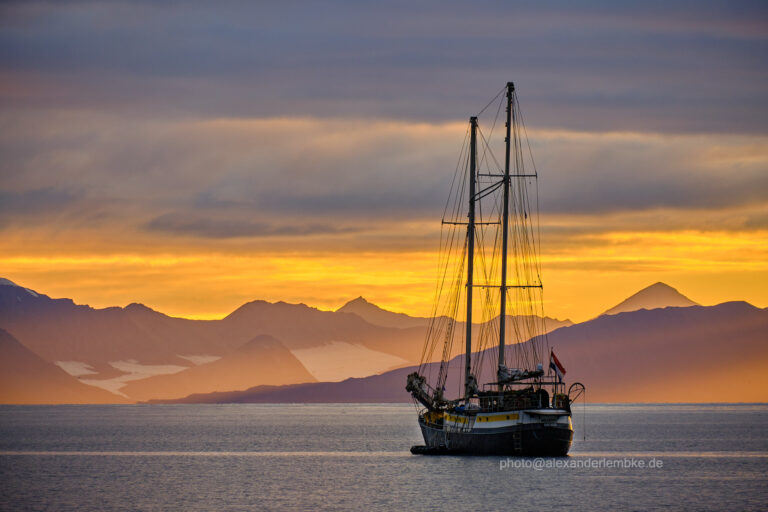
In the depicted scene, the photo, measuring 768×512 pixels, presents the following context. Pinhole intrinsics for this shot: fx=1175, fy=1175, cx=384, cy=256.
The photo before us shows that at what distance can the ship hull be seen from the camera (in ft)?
372

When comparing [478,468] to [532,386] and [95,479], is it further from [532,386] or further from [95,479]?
[95,479]

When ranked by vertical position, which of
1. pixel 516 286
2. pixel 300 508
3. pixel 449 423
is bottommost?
Result: pixel 300 508

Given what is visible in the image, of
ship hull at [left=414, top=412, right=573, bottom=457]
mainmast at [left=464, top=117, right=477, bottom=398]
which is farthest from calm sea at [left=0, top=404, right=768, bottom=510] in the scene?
mainmast at [left=464, top=117, right=477, bottom=398]

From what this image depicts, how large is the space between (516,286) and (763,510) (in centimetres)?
4401

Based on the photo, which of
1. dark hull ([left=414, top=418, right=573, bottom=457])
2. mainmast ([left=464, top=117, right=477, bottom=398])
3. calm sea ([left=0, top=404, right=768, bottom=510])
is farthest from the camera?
mainmast ([left=464, top=117, right=477, bottom=398])

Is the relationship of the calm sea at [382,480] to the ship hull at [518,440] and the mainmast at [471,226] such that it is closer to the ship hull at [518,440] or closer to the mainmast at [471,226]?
the ship hull at [518,440]

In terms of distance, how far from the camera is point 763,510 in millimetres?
87250

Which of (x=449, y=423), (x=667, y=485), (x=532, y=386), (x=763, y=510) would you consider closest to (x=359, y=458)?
(x=449, y=423)

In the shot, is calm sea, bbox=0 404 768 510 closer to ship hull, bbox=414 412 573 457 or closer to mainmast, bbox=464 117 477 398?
ship hull, bbox=414 412 573 457

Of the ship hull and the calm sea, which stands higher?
the ship hull

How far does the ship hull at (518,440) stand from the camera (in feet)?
372

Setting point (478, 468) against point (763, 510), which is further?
point (478, 468)

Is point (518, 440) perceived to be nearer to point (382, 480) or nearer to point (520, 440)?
point (520, 440)

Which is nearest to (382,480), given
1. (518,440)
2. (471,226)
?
(518,440)
